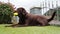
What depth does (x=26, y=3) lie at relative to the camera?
38.7 ft

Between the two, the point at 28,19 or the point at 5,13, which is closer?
the point at 28,19

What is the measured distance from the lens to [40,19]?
870 cm

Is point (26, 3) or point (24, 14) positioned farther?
point (26, 3)

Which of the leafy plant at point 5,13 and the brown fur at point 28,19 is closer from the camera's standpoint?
the brown fur at point 28,19

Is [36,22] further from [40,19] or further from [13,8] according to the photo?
[13,8]

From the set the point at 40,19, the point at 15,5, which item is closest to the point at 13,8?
the point at 15,5

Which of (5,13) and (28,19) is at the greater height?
(5,13)

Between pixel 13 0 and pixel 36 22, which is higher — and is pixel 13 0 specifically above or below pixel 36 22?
above

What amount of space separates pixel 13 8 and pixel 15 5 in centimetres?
39

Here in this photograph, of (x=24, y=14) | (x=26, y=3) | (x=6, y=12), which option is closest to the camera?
(x=24, y=14)

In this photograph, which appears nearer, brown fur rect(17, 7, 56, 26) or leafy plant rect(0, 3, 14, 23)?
brown fur rect(17, 7, 56, 26)

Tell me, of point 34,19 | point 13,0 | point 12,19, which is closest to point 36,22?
point 34,19

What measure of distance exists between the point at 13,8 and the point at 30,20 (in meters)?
3.03

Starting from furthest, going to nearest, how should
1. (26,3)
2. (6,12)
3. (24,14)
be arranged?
1. (26,3)
2. (6,12)
3. (24,14)
